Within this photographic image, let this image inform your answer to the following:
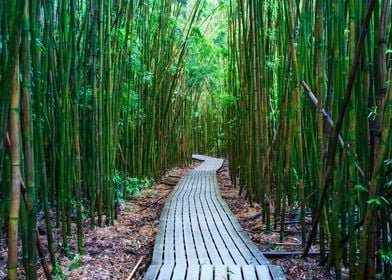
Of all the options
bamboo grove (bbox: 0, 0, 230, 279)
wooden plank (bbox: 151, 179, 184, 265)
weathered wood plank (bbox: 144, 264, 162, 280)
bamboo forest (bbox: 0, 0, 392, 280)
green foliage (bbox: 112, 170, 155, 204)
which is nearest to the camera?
bamboo grove (bbox: 0, 0, 230, 279)

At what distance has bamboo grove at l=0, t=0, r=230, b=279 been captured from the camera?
1.53 m

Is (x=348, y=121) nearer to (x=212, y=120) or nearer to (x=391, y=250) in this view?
(x=391, y=250)

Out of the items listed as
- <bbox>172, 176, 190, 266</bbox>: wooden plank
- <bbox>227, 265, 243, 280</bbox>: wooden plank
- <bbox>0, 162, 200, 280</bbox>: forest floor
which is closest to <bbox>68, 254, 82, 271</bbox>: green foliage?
<bbox>0, 162, 200, 280</bbox>: forest floor

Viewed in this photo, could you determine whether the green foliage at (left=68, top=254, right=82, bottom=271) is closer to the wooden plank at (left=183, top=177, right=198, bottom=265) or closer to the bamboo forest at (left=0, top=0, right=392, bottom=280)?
the bamboo forest at (left=0, top=0, right=392, bottom=280)

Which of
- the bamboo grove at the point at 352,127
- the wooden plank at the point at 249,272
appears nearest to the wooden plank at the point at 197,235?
the wooden plank at the point at 249,272

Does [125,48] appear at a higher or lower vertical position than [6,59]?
higher

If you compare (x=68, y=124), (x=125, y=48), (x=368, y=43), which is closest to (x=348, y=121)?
(x=368, y=43)

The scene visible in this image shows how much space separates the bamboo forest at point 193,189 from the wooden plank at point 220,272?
15 millimetres

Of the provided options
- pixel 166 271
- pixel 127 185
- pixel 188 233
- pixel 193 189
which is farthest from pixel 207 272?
pixel 193 189

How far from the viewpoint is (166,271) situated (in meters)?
2.19

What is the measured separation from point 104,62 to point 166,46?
3.16m

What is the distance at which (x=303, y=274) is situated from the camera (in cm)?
230

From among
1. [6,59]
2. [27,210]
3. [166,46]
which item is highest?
[166,46]

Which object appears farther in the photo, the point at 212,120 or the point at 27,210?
the point at 212,120
